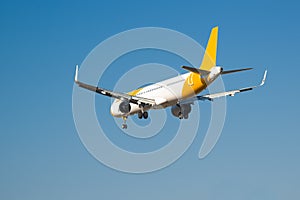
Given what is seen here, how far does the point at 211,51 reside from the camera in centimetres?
6850

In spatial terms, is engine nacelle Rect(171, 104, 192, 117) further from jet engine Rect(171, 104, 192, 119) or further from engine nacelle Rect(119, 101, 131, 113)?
engine nacelle Rect(119, 101, 131, 113)

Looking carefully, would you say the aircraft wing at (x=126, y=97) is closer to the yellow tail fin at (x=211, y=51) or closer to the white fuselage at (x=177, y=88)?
the white fuselage at (x=177, y=88)

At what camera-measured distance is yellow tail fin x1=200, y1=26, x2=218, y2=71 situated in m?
67.8

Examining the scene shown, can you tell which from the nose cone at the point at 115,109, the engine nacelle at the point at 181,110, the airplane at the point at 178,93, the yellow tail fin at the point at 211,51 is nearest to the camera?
the airplane at the point at 178,93

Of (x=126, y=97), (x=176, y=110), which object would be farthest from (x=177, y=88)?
(x=126, y=97)

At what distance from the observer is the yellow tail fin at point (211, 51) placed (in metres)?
Result: 67.8

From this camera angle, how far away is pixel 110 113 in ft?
257

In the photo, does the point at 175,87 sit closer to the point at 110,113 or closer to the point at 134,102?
the point at 134,102

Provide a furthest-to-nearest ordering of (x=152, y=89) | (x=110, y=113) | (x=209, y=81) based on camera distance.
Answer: (x=110, y=113), (x=152, y=89), (x=209, y=81)

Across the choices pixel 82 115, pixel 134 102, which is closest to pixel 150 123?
pixel 134 102

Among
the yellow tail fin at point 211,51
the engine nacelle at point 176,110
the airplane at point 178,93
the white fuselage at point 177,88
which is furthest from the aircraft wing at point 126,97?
the yellow tail fin at point 211,51

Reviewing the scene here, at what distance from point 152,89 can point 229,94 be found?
29.6ft

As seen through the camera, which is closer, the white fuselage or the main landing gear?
the white fuselage

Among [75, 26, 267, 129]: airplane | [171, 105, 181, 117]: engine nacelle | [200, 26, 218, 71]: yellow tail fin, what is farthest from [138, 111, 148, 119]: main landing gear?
[200, 26, 218, 71]: yellow tail fin
